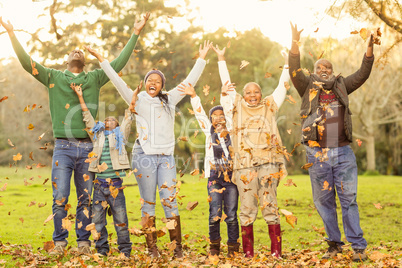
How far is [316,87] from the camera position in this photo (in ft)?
17.5

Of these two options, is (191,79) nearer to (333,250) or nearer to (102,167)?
(102,167)

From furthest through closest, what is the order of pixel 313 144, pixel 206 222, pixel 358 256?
pixel 206 222
pixel 313 144
pixel 358 256

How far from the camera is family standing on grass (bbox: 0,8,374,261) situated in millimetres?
5129

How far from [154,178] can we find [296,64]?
2.06 meters

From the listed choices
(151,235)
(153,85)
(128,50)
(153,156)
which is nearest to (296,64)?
(153,85)

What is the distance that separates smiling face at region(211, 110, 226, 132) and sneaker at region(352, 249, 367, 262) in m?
2.01

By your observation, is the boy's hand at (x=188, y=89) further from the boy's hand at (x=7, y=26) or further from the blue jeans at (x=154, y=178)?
the boy's hand at (x=7, y=26)

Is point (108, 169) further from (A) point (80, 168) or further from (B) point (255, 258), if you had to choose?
(B) point (255, 258)

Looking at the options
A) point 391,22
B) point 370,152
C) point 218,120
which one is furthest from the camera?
point 370,152

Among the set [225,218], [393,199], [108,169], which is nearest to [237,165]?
[225,218]

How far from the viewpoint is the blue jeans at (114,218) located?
215 inches

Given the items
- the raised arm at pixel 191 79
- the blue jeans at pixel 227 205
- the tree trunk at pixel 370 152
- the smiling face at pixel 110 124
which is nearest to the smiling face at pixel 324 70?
the raised arm at pixel 191 79

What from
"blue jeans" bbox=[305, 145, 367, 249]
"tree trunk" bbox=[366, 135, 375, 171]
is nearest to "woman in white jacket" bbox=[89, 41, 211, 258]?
"blue jeans" bbox=[305, 145, 367, 249]

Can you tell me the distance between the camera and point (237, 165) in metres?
5.18
